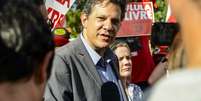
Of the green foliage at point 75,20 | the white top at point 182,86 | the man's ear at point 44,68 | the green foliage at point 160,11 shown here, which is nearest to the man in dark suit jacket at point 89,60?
the man's ear at point 44,68

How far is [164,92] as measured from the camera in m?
1.07

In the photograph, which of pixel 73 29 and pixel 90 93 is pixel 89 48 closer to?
pixel 90 93

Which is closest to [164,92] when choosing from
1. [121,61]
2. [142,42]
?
[121,61]

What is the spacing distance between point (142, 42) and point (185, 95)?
6309mm

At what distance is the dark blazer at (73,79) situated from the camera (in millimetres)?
3090

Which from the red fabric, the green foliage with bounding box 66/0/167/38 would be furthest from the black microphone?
the green foliage with bounding box 66/0/167/38

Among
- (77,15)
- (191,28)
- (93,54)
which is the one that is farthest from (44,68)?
(77,15)

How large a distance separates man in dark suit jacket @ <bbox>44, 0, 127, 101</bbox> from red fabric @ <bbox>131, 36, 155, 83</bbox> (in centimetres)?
303

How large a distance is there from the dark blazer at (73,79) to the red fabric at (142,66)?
3.46 metres

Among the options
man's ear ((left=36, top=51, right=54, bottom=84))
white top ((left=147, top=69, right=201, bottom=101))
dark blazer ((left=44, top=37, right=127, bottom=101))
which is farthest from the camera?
dark blazer ((left=44, top=37, right=127, bottom=101))

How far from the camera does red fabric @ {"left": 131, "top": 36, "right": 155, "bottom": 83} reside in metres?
6.72

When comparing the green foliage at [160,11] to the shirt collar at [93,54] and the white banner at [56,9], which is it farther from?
the shirt collar at [93,54]

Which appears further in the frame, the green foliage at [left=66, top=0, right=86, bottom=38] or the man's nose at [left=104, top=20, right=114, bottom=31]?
the green foliage at [left=66, top=0, right=86, bottom=38]

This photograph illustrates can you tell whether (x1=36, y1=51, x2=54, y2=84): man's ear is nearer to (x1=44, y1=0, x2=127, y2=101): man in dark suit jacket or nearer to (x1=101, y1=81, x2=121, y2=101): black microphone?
(x1=44, y1=0, x2=127, y2=101): man in dark suit jacket
